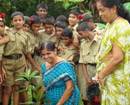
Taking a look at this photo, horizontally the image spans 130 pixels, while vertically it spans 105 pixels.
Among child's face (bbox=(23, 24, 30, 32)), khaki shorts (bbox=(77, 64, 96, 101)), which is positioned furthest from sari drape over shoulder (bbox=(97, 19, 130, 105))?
child's face (bbox=(23, 24, 30, 32))

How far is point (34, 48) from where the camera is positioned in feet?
17.9

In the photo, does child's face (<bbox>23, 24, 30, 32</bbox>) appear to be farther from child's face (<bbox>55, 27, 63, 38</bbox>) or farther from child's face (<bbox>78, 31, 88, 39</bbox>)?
child's face (<bbox>78, 31, 88, 39</bbox>)

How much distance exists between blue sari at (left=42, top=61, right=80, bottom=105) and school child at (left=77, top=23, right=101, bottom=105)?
146 cm

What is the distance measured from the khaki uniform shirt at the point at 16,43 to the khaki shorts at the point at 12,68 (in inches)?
5.1

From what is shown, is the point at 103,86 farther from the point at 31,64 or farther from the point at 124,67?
the point at 31,64

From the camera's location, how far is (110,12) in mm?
3266

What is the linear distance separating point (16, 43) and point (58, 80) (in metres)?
1.75

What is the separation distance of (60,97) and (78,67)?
1785 millimetres

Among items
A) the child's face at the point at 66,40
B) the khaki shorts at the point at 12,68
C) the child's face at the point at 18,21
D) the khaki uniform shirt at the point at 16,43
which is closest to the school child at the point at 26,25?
the khaki uniform shirt at the point at 16,43

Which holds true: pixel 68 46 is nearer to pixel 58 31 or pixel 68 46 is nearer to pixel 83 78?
pixel 58 31

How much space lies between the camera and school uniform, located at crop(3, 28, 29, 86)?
494cm

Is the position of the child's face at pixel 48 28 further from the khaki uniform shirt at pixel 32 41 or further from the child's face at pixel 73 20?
the child's face at pixel 73 20

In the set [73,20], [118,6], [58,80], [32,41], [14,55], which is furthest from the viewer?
[73,20]

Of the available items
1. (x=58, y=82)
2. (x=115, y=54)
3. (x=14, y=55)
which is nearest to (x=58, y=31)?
(x=14, y=55)
